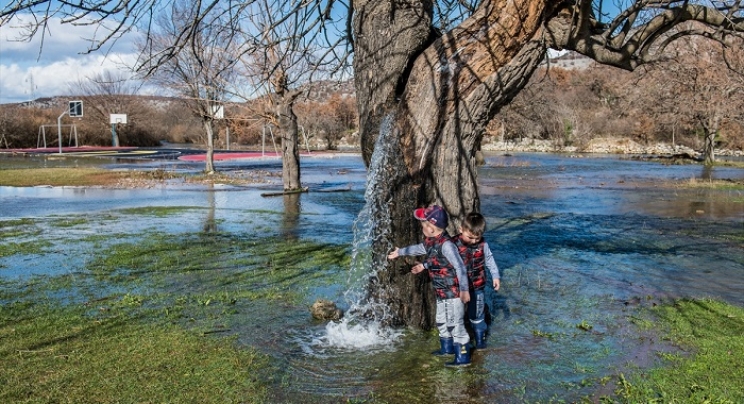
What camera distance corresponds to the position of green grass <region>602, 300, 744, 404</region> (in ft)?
14.1

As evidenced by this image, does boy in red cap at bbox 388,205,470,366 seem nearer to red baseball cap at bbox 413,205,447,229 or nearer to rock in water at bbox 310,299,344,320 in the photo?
red baseball cap at bbox 413,205,447,229

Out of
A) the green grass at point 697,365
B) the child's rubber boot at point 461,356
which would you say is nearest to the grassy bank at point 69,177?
the child's rubber boot at point 461,356

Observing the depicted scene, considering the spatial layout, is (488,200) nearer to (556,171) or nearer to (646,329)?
(646,329)

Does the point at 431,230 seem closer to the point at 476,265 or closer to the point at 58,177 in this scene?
the point at 476,265

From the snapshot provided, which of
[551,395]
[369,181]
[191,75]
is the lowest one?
[551,395]

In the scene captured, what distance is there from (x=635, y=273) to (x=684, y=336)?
9.62ft

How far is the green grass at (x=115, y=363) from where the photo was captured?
431 centimetres

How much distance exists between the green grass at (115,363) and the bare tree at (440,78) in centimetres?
177

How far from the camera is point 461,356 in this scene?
5031 mm

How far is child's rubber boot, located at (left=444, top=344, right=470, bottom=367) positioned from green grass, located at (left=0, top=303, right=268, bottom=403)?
153 cm

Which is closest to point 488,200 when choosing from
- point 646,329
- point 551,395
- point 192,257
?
point 192,257

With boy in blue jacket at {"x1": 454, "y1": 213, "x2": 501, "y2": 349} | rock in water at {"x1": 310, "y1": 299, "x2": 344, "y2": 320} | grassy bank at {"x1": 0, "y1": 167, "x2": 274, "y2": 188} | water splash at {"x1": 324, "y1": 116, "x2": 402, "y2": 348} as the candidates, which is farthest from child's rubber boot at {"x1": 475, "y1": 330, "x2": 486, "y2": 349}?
grassy bank at {"x1": 0, "y1": 167, "x2": 274, "y2": 188}

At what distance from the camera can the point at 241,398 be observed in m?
4.30

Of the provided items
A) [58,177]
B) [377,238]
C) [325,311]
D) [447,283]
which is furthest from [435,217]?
[58,177]
